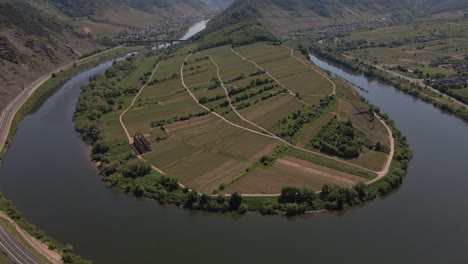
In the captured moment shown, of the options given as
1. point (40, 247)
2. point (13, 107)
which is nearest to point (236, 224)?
point (40, 247)

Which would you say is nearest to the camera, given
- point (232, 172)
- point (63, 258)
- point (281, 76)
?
point (63, 258)

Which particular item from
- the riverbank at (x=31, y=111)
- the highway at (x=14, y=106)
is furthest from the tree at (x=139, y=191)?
the highway at (x=14, y=106)

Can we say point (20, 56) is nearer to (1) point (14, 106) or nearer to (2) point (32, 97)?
(2) point (32, 97)

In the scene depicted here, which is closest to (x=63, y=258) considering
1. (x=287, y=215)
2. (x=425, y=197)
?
(x=287, y=215)

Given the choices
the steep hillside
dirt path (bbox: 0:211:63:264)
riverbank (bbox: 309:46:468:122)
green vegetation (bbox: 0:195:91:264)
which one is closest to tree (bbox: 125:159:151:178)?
green vegetation (bbox: 0:195:91:264)

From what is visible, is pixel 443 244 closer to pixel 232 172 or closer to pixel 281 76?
pixel 232 172

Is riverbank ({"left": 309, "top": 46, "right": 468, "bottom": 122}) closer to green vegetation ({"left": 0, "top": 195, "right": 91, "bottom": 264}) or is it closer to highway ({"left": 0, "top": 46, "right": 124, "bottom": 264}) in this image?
green vegetation ({"left": 0, "top": 195, "right": 91, "bottom": 264})

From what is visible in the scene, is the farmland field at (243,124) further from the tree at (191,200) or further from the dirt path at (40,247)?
the dirt path at (40,247)

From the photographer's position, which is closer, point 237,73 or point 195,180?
point 195,180
